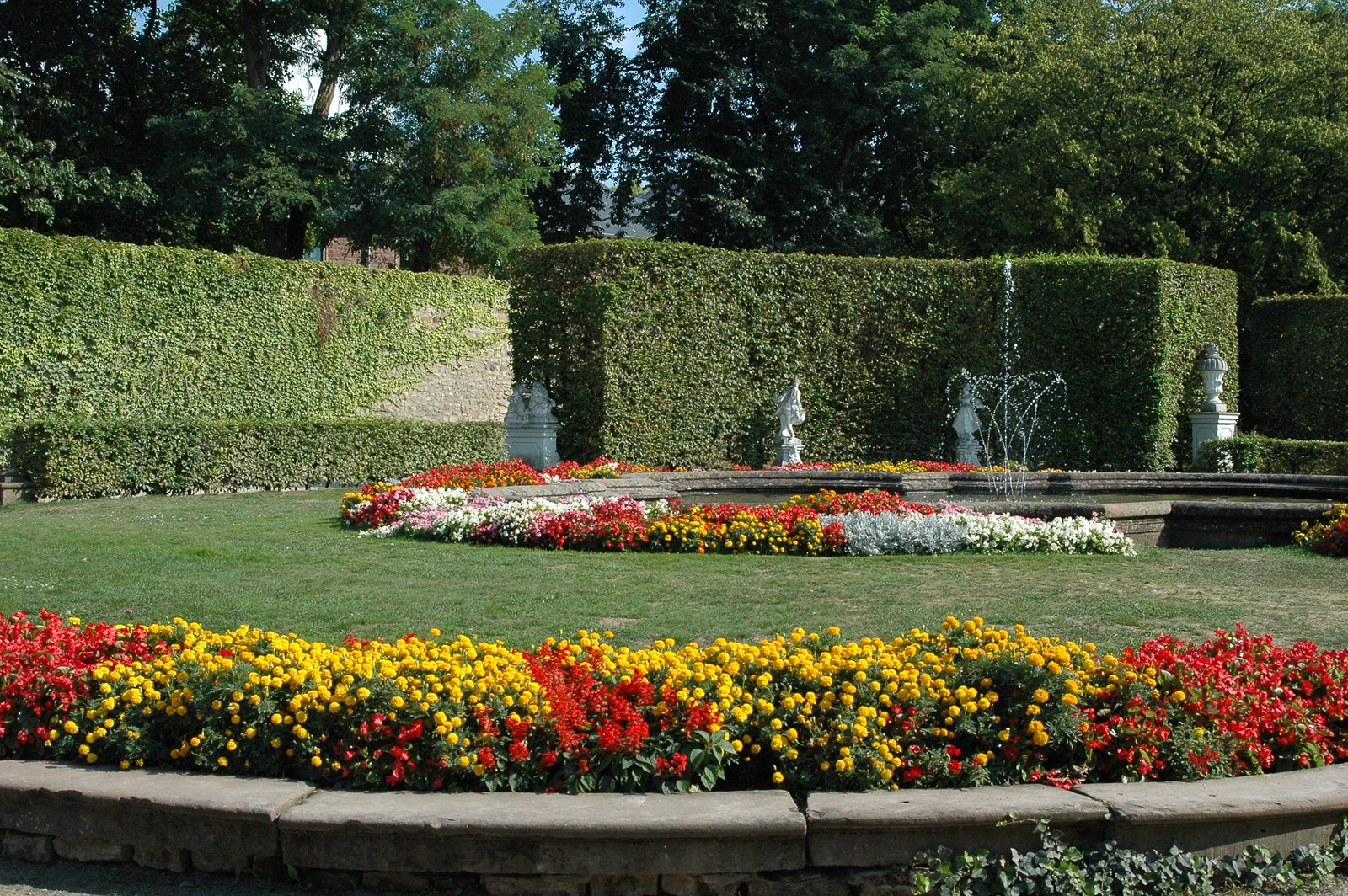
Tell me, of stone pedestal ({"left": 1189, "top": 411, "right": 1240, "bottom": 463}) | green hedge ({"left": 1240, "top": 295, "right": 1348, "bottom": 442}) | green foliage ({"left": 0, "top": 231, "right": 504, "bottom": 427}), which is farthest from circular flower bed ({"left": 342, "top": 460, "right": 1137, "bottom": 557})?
green hedge ({"left": 1240, "top": 295, "right": 1348, "bottom": 442})

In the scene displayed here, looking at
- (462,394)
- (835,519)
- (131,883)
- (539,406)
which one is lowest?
(131,883)

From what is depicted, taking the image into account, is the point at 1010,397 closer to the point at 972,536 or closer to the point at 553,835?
the point at 972,536

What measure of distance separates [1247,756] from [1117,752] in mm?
477

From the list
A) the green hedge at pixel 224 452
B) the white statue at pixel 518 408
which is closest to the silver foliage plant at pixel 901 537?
the white statue at pixel 518 408

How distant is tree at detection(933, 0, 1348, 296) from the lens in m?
22.5

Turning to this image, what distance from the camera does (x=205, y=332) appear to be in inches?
717

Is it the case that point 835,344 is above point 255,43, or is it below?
below

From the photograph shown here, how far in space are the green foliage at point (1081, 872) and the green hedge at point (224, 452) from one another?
14.1 m

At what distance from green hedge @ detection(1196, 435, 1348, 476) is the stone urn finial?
781 millimetres

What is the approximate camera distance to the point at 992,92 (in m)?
24.8

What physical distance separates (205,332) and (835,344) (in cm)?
1034

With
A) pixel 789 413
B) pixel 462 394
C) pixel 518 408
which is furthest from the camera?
pixel 462 394

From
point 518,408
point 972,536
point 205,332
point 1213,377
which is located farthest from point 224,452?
point 1213,377

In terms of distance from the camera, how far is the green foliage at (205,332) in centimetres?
1594
